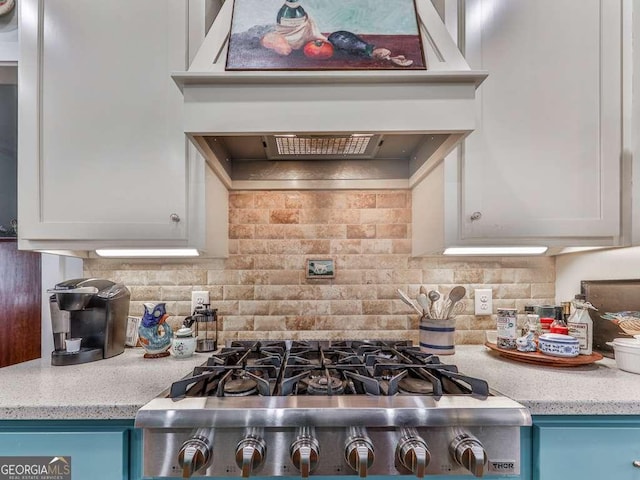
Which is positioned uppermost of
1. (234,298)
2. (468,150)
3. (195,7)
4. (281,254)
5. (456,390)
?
(195,7)

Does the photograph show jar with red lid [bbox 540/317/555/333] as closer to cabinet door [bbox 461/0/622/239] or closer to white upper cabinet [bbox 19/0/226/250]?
cabinet door [bbox 461/0/622/239]

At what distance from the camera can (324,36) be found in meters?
1.03

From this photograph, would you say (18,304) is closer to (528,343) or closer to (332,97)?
(332,97)

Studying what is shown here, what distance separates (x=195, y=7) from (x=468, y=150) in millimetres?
1071

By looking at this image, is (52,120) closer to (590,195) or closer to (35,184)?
(35,184)

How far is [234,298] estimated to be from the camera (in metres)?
1.56

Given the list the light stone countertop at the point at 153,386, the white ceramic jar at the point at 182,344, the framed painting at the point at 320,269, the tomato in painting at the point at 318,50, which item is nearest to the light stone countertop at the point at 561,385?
the light stone countertop at the point at 153,386

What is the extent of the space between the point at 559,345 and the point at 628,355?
0.20 metres

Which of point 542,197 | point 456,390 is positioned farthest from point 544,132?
point 456,390

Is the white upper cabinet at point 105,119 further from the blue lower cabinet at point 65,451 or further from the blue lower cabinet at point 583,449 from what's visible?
the blue lower cabinet at point 583,449

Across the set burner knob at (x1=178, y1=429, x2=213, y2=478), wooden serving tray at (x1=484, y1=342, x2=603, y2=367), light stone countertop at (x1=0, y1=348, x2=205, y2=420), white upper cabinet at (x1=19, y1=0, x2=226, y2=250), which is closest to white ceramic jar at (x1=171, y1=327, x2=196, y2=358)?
light stone countertop at (x1=0, y1=348, x2=205, y2=420)

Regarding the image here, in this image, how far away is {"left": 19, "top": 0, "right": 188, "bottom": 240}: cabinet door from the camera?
3.91 ft

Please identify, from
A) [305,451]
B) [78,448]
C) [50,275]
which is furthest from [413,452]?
[50,275]

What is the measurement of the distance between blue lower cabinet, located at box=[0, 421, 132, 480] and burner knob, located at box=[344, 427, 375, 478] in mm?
569
